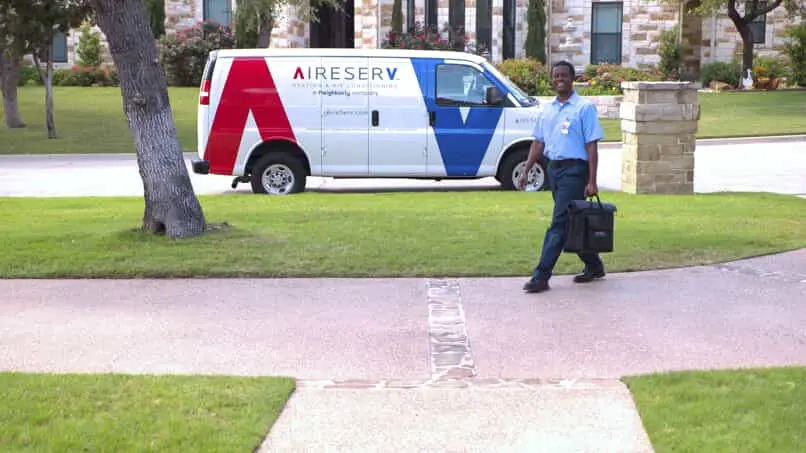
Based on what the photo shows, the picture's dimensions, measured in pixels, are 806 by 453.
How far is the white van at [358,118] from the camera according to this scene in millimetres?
17391

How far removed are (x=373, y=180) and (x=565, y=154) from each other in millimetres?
11898

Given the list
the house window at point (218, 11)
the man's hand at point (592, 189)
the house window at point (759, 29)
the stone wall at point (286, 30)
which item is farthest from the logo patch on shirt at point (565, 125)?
the house window at point (218, 11)

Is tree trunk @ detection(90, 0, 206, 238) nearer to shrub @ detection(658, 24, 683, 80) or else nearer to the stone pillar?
the stone pillar

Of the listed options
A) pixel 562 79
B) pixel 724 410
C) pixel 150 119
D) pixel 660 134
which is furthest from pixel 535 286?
pixel 660 134

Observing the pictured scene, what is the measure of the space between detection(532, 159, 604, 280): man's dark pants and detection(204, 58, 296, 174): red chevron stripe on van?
855 cm

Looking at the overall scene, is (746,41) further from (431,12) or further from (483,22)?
(431,12)

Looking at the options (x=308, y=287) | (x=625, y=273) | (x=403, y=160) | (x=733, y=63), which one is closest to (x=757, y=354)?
(x=625, y=273)

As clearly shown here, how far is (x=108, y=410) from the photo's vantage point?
244 inches

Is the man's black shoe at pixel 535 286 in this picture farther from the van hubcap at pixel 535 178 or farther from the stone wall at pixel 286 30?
the stone wall at pixel 286 30

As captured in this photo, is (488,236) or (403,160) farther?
(403,160)

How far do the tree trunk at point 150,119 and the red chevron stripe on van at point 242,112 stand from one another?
5.36 m

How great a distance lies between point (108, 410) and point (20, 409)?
17.2 inches

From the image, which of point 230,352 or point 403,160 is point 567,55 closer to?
point 403,160

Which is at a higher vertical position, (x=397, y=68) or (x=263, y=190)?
(x=397, y=68)
